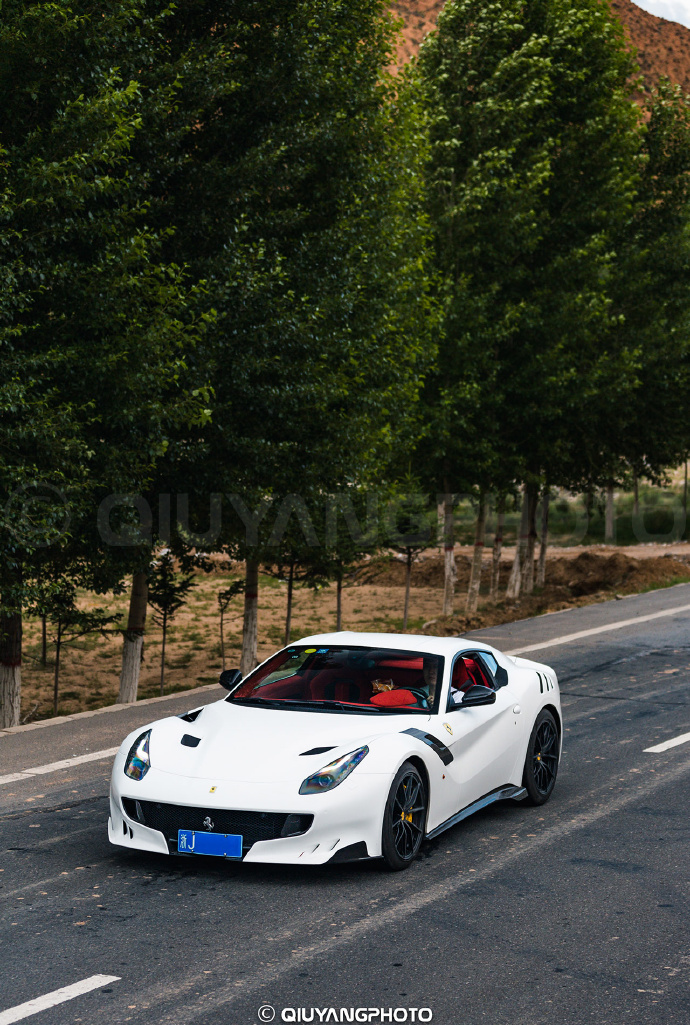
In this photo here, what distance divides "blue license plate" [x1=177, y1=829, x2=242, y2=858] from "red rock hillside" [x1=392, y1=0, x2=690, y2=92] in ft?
368

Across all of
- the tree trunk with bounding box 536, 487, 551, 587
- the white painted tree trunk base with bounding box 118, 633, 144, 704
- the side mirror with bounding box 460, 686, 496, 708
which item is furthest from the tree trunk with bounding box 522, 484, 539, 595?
the side mirror with bounding box 460, 686, 496, 708

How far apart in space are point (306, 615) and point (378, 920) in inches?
1059

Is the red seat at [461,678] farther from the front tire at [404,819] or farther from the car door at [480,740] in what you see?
the front tire at [404,819]

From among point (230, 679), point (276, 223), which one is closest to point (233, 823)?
point (230, 679)

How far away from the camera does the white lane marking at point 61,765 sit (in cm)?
897

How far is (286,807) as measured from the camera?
20.6 feet

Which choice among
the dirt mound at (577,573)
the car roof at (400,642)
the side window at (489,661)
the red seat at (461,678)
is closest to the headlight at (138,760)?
the car roof at (400,642)

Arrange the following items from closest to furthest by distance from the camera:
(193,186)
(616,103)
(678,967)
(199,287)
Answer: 1. (678,967)
2. (199,287)
3. (193,186)
4. (616,103)

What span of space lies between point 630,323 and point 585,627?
39.6 feet

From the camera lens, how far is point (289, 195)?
15961mm

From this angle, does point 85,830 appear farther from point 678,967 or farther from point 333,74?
point 333,74

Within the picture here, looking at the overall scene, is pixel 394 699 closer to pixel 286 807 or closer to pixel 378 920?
pixel 286 807

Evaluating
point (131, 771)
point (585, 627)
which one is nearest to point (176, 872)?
point (131, 771)

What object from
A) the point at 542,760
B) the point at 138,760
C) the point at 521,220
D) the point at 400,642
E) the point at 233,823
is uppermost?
the point at 521,220
